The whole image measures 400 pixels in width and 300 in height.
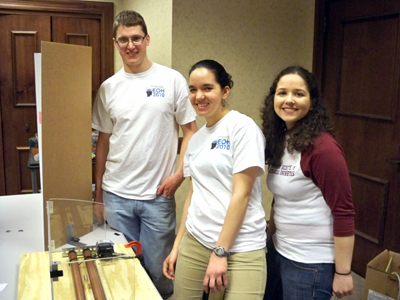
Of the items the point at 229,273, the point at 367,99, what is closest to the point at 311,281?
the point at 229,273

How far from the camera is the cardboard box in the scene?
204 centimetres

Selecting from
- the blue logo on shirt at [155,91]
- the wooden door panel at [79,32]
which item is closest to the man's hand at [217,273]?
the blue logo on shirt at [155,91]

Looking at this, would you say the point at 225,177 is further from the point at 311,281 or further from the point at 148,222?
the point at 148,222

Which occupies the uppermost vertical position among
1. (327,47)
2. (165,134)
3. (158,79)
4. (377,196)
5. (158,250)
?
(327,47)

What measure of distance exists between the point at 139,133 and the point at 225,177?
608 mm

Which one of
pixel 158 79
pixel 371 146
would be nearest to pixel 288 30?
pixel 371 146

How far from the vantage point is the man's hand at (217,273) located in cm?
131

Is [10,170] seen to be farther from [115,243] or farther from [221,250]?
[221,250]

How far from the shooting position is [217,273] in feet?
4.28

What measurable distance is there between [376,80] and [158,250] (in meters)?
1.73

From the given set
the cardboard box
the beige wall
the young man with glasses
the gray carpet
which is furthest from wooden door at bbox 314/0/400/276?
the young man with glasses

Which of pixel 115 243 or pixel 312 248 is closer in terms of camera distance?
pixel 312 248

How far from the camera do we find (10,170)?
3.92 metres

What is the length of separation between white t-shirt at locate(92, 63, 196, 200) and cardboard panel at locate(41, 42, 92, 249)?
214mm
